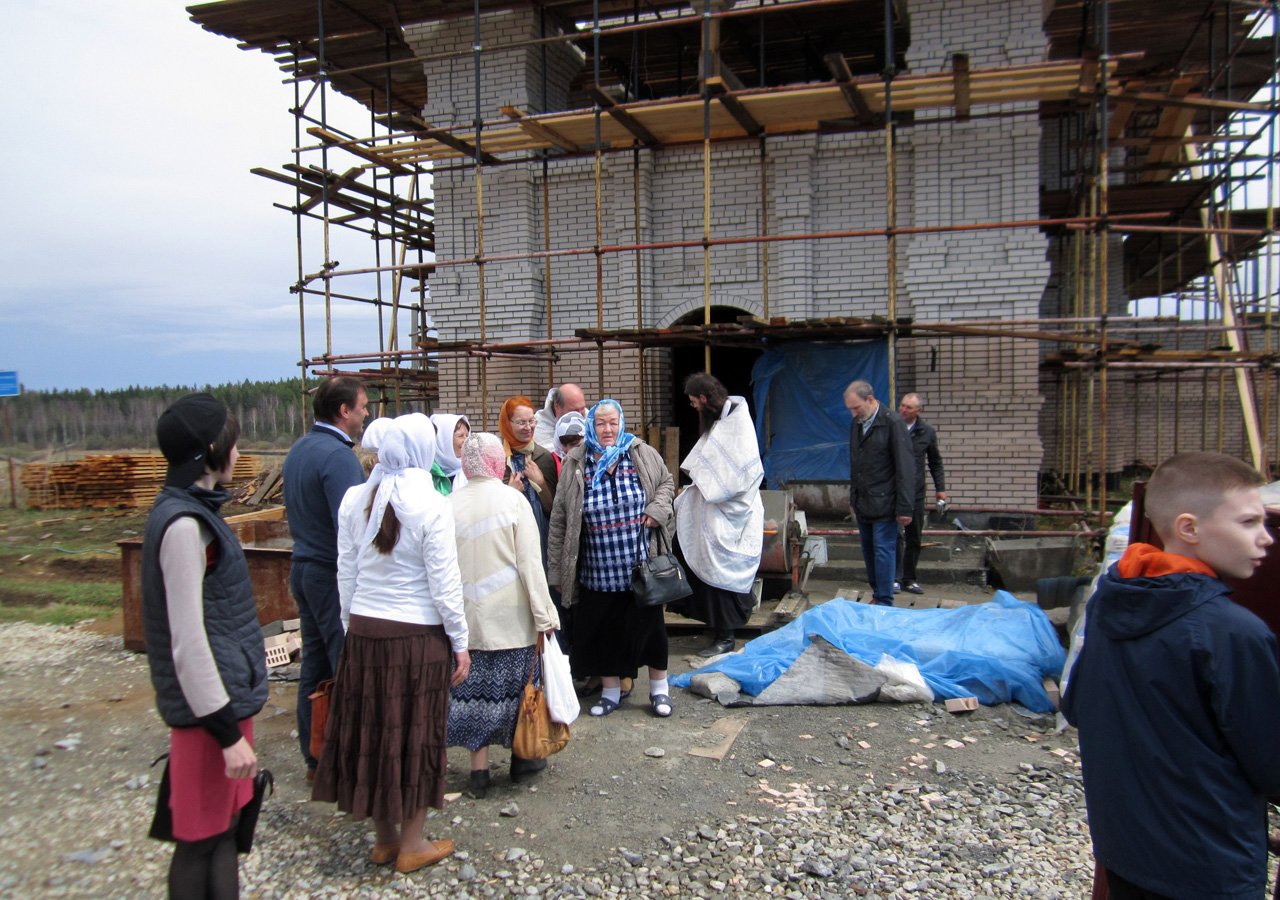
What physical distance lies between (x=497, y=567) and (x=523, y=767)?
3.30ft

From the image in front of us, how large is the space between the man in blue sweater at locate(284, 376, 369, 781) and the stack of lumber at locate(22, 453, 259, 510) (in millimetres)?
15078

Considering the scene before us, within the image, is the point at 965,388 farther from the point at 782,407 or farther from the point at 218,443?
the point at 218,443

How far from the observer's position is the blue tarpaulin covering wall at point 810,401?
358 inches

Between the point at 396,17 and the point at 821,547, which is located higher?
the point at 396,17

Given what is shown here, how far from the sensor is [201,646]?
93.2 inches

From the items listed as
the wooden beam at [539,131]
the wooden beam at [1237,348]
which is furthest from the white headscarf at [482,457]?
the wooden beam at [1237,348]

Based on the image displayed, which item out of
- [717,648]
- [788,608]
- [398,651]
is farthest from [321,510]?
[788,608]

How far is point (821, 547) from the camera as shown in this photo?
757 centimetres

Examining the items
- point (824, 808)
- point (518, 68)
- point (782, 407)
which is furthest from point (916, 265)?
point (824, 808)

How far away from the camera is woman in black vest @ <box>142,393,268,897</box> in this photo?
7.77ft

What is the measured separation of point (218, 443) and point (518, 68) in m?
9.03

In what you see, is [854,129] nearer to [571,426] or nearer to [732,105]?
[732,105]

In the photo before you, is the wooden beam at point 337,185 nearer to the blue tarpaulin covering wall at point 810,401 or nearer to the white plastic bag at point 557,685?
the blue tarpaulin covering wall at point 810,401

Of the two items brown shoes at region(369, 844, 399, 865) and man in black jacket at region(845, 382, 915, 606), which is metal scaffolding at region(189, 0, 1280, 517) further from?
brown shoes at region(369, 844, 399, 865)
